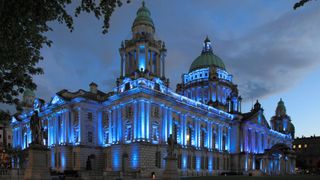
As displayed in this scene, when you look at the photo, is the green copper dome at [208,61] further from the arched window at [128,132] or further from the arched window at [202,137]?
the arched window at [128,132]

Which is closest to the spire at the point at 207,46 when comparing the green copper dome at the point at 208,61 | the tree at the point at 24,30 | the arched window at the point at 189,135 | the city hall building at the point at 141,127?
the green copper dome at the point at 208,61

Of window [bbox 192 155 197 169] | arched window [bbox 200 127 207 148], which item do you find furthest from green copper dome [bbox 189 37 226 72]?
window [bbox 192 155 197 169]

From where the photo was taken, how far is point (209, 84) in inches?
4638

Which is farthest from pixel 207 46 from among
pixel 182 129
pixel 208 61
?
pixel 182 129

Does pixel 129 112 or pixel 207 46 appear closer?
pixel 129 112

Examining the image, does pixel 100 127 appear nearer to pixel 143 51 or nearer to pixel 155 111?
pixel 155 111

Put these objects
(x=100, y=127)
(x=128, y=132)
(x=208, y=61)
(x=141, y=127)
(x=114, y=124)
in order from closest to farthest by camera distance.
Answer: (x=141, y=127) < (x=128, y=132) < (x=114, y=124) < (x=100, y=127) < (x=208, y=61)

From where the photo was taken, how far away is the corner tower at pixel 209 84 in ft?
373

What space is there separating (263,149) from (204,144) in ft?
110

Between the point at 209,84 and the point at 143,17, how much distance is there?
40.0 metres

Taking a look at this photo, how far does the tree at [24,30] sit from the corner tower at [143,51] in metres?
57.5

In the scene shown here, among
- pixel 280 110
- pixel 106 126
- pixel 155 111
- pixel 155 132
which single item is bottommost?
pixel 155 132

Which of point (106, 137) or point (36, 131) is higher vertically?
point (36, 131)

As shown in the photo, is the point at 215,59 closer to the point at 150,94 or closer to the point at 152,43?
the point at 152,43
